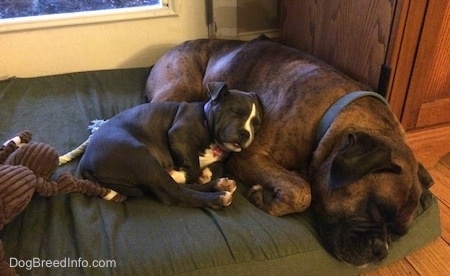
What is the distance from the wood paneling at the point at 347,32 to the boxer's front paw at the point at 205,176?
2.54 feet

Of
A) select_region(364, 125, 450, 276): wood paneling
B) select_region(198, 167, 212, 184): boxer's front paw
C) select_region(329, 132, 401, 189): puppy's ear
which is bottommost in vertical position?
select_region(364, 125, 450, 276): wood paneling

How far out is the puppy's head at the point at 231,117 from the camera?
1667 millimetres

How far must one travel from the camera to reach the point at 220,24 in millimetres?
2537

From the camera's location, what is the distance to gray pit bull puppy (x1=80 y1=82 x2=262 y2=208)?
1.51 metres

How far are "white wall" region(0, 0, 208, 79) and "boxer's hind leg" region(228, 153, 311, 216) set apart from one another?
3.74 feet

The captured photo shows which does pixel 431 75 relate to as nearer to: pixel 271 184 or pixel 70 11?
pixel 271 184

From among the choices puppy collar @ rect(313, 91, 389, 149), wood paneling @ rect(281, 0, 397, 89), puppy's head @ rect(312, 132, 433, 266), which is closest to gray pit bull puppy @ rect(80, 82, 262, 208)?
puppy collar @ rect(313, 91, 389, 149)

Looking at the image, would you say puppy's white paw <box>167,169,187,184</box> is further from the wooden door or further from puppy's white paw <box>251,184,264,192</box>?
the wooden door

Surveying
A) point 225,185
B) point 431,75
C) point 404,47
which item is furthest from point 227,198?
point 431,75

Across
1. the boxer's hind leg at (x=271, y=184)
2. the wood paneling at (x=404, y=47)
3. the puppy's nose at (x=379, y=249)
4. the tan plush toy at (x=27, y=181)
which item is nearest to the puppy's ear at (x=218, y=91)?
the boxer's hind leg at (x=271, y=184)

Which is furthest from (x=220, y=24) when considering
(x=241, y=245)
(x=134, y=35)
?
(x=241, y=245)

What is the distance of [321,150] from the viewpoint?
1545mm

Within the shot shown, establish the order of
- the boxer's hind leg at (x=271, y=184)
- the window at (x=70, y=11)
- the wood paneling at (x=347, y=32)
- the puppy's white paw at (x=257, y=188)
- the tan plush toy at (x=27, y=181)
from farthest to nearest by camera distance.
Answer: the window at (x=70, y=11), the wood paneling at (x=347, y=32), the puppy's white paw at (x=257, y=188), the boxer's hind leg at (x=271, y=184), the tan plush toy at (x=27, y=181)

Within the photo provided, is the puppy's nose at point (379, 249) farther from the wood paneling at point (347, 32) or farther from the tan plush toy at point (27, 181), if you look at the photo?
the tan plush toy at point (27, 181)
